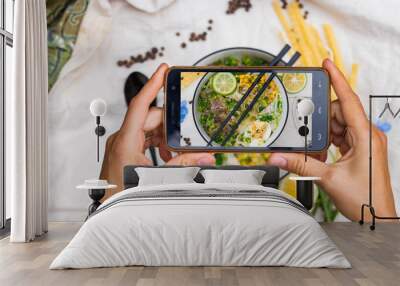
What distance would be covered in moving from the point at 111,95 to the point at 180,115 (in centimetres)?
88

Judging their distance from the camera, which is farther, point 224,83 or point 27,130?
point 224,83

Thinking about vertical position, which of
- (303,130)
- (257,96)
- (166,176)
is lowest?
(166,176)

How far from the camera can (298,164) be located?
7395 millimetres

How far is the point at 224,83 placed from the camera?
7.48m

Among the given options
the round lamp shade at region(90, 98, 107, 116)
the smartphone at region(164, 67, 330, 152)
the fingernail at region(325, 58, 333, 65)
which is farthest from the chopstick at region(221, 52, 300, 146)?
the round lamp shade at region(90, 98, 107, 116)

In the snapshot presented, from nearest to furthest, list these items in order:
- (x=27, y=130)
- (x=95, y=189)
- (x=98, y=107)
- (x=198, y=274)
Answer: (x=198, y=274)
(x=27, y=130)
(x=95, y=189)
(x=98, y=107)

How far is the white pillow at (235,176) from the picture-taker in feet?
22.0

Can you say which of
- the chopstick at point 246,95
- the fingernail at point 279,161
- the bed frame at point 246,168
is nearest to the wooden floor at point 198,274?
the bed frame at point 246,168

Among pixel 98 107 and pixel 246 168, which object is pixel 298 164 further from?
pixel 98 107

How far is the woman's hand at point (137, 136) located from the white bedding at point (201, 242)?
9.16ft

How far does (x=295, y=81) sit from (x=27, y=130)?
10.7 feet

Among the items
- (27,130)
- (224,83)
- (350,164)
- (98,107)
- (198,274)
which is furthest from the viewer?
(224,83)

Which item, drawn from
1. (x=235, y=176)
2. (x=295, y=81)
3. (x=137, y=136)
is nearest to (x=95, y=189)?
(x=137, y=136)

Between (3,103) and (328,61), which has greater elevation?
(328,61)
